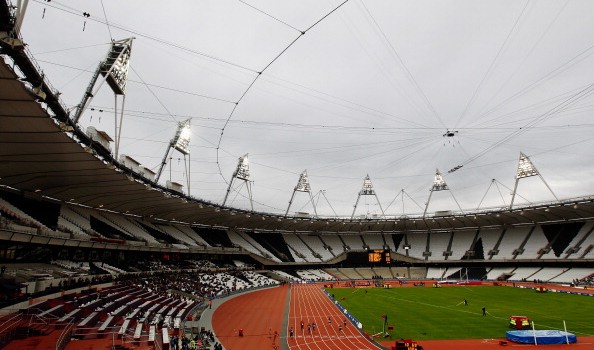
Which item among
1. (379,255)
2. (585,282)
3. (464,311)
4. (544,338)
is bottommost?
(544,338)

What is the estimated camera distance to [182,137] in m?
51.0

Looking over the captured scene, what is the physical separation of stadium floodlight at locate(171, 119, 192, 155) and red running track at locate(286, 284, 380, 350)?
2595cm

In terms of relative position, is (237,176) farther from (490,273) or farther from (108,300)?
(490,273)

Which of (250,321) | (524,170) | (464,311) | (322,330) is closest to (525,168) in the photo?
(524,170)

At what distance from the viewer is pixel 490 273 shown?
249ft

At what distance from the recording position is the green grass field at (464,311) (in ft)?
95.6

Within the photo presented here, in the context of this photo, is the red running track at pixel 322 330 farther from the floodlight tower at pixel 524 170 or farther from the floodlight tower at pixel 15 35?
the floodlight tower at pixel 524 170

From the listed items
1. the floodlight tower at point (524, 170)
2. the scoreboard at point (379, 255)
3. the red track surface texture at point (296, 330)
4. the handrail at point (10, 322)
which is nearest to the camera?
the handrail at point (10, 322)

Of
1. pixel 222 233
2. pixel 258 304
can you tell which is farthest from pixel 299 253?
pixel 258 304

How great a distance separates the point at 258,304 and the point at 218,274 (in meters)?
18.0

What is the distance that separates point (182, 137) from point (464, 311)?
4118 cm

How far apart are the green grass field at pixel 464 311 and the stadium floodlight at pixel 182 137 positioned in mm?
30320

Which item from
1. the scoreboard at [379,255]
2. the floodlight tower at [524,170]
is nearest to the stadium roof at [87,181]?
the floodlight tower at [524,170]

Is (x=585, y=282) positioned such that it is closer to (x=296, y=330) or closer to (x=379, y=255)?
(x=379, y=255)
